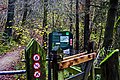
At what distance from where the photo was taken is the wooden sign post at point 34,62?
3.29 meters

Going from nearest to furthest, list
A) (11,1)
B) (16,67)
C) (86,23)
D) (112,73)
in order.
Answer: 1. (112,73)
2. (16,67)
3. (86,23)
4. (11,1)

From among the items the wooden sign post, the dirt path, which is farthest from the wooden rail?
the dirt path

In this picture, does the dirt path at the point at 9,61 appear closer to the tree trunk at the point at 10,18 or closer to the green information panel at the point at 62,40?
the tree trunk at the point at 10,18

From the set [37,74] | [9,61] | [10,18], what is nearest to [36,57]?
[37,74]

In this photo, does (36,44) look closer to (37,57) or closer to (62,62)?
(37,57)

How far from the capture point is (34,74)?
3.31 metres

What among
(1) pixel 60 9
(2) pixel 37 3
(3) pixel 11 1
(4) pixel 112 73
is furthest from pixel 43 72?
(3) pixel 11 1

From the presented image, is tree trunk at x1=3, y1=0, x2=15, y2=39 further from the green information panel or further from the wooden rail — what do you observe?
the wooden rail

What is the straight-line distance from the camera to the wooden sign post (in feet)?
10.8

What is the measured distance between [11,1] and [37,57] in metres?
16.0

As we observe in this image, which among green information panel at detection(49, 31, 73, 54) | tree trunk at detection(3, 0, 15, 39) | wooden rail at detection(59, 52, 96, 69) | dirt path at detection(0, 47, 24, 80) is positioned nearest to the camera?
wooden rail at detection(59, 52, 96, 69)

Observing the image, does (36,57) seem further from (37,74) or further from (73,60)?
(73,60)

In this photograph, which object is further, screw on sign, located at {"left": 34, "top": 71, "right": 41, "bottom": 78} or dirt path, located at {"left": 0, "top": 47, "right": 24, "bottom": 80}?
dirt path, located at {"left": 0, "top": 47, "right": 24, "bottom": 80}

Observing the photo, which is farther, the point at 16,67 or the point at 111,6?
the point at 16,67
